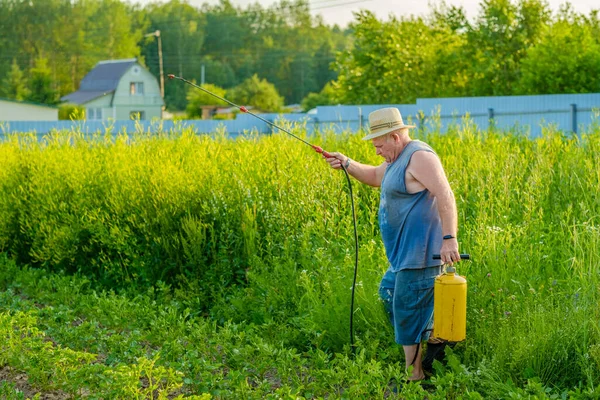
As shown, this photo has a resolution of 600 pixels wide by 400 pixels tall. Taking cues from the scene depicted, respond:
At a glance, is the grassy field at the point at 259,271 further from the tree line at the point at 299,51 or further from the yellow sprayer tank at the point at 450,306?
the tree line at the point at 299,51

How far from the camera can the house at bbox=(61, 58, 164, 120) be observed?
233ft

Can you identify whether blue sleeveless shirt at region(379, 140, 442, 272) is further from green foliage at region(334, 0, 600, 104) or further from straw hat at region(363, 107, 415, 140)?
green foliage at region(334, 0, 600, 104)

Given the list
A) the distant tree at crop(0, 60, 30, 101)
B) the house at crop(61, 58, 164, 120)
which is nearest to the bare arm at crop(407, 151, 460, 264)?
the house at crop(61, 58, 164, 120)

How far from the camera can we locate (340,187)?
27.4 feet

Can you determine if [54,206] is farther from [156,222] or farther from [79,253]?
[156,222]

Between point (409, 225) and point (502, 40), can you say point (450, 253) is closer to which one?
point (409, 225)

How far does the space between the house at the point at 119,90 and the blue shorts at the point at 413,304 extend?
6561 centimetres

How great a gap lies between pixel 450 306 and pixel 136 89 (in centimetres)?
7116

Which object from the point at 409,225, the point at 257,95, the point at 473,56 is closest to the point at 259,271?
the point at 409,225

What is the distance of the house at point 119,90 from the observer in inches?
2798

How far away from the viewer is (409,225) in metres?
5.56

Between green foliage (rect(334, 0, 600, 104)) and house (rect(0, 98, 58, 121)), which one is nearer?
green foliage (rect(334, 0, 600, 104))

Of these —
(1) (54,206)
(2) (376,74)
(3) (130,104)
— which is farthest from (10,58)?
(1) (54,206)

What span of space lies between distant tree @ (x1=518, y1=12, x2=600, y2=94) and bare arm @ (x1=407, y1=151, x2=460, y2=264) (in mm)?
19664
